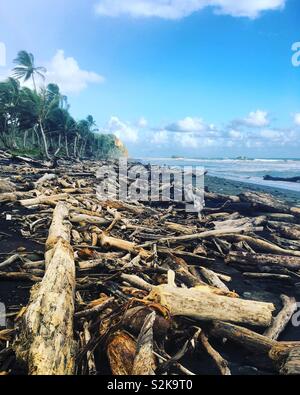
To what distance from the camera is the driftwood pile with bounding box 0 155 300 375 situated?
356 centimetres

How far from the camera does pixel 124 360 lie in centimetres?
355

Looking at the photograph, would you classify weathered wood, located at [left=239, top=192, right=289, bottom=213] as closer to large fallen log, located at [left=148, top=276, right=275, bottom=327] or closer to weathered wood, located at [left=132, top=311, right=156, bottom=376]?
large fallen log, located at [left=148, top=276, right=275, bottom=327]

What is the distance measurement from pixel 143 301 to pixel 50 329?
4.35 ft

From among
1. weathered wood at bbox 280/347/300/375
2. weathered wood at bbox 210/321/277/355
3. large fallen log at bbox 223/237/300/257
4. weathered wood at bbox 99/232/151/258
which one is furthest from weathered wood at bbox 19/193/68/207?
weathered wood at bbox 280/347/300/375

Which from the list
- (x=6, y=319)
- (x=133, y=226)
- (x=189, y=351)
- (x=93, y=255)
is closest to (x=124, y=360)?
(x=189, y=351)

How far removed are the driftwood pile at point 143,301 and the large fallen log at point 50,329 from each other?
0.01 metres

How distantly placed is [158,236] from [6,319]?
4.63m

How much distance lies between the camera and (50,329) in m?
3.48

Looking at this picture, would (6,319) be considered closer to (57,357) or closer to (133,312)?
(57,357)

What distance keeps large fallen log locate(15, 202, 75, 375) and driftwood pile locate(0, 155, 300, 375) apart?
0.04 feet

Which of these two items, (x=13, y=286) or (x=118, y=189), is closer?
(x=13, y=286)

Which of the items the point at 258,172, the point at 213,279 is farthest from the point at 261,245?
the point at 258,172

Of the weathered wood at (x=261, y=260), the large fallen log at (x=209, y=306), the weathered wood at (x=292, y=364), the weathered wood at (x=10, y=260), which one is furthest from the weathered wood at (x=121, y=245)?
the weathered wood at (x=292, y=364)

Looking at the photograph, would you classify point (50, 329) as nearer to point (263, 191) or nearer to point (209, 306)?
point (209, 306)
